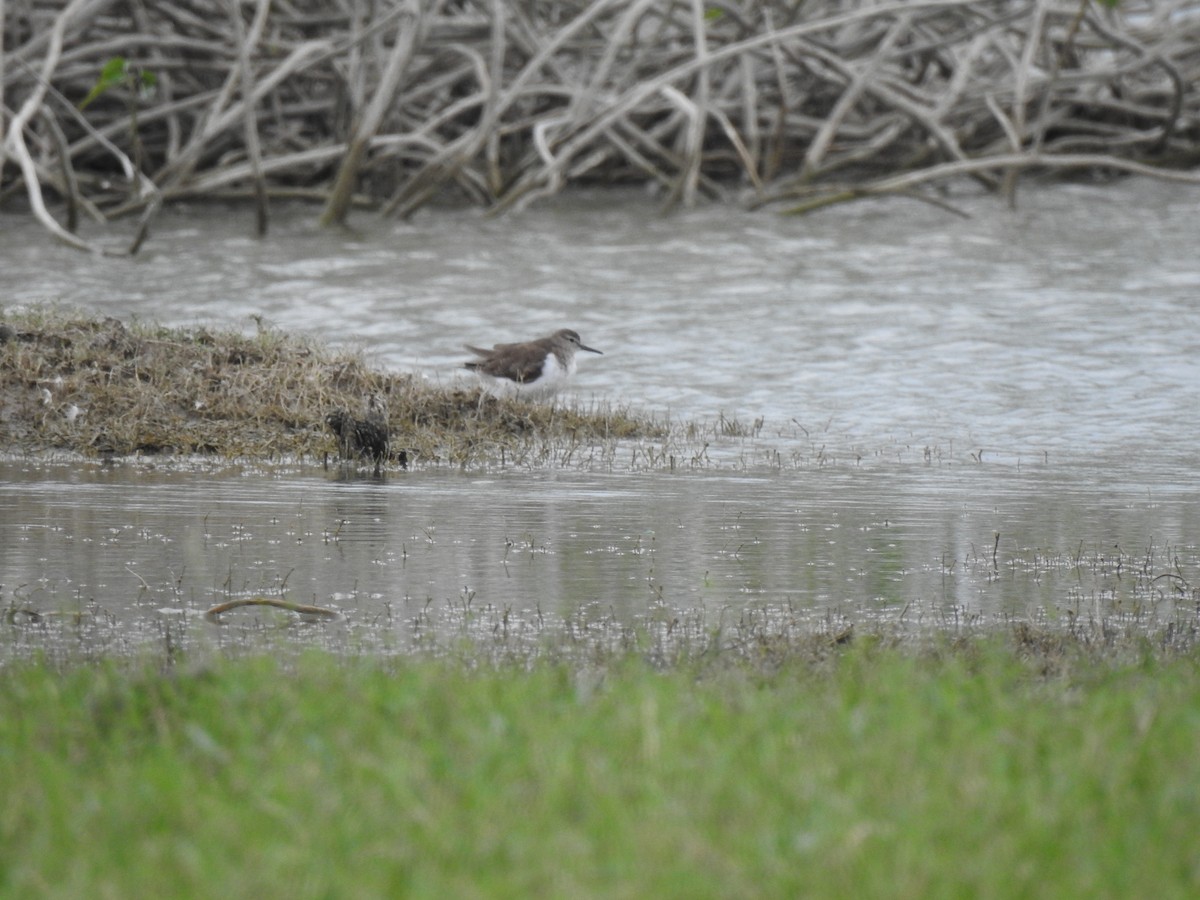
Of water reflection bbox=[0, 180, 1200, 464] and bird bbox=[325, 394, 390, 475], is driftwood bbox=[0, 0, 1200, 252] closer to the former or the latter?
water reflection bbox=[0, 180, 1200, 464]

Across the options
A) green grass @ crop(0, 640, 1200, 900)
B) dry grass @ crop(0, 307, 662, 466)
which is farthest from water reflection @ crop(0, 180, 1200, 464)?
green grass @ crop(0, 640, 1200, 900)

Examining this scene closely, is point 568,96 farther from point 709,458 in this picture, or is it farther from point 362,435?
point 362,435

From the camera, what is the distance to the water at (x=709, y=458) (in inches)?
233

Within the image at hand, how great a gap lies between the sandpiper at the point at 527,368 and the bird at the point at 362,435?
1.35 meters

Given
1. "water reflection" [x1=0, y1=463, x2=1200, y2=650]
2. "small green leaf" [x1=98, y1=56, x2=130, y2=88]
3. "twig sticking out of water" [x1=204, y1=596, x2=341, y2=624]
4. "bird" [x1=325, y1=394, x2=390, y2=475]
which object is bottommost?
"twig sticking out of water" [x1=204, y1=596, x2=341, y2=624]

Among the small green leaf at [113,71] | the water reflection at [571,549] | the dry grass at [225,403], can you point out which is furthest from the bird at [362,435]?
the small green leaf at [113,71]

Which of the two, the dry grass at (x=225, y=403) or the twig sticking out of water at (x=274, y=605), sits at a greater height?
the dry grass at (x=225, y=403)

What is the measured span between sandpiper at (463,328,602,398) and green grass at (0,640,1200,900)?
5.30m

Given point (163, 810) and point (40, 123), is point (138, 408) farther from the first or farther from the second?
point (40, 123)

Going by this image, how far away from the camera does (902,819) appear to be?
338cm

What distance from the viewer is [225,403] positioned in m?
8.95

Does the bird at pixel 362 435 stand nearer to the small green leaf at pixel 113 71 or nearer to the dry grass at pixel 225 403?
the dry grass at pixel 225 403

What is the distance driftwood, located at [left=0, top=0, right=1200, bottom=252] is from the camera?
698 inches

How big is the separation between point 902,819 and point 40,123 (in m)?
16.5
